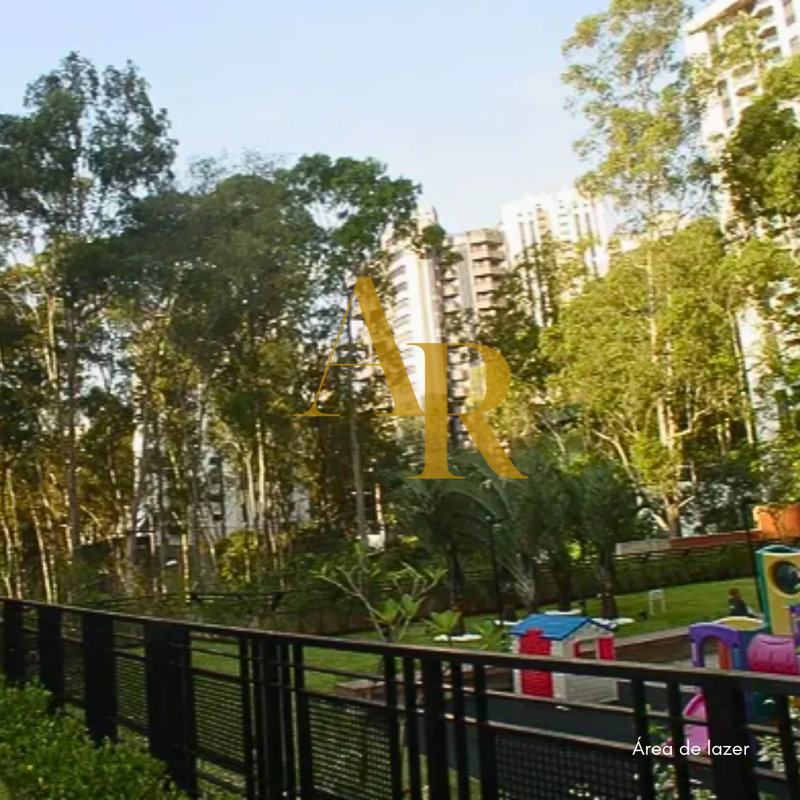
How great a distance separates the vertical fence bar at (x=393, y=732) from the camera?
6.85ft

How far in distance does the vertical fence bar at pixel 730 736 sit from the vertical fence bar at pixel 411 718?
2.52ft

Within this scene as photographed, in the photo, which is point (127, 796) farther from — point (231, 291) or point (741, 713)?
point (231, 291)

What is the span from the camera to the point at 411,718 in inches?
79.8

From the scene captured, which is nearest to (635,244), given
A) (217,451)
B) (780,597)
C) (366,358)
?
(366,358)

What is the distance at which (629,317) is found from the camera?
2002 cm

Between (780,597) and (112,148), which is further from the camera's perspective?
(112,148)

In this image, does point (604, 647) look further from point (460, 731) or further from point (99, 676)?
point (460, 731)

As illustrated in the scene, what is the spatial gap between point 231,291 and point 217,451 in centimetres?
639

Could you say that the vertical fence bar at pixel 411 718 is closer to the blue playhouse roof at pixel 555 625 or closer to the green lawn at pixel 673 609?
the green lawn at pixel 673 609

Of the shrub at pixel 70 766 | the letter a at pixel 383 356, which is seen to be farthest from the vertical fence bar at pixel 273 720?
the letter a at pixel 383 356

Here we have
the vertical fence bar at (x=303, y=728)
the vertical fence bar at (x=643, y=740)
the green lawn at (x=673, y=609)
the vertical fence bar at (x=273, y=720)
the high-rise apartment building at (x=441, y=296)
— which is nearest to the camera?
the vertical fence bar at (x=643, y=740)

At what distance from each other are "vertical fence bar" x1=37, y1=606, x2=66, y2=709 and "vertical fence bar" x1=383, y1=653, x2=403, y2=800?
253 cm

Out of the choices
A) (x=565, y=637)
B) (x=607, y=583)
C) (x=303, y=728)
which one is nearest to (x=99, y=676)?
(x=303, y=728)

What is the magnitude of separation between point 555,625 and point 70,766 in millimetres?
6437
